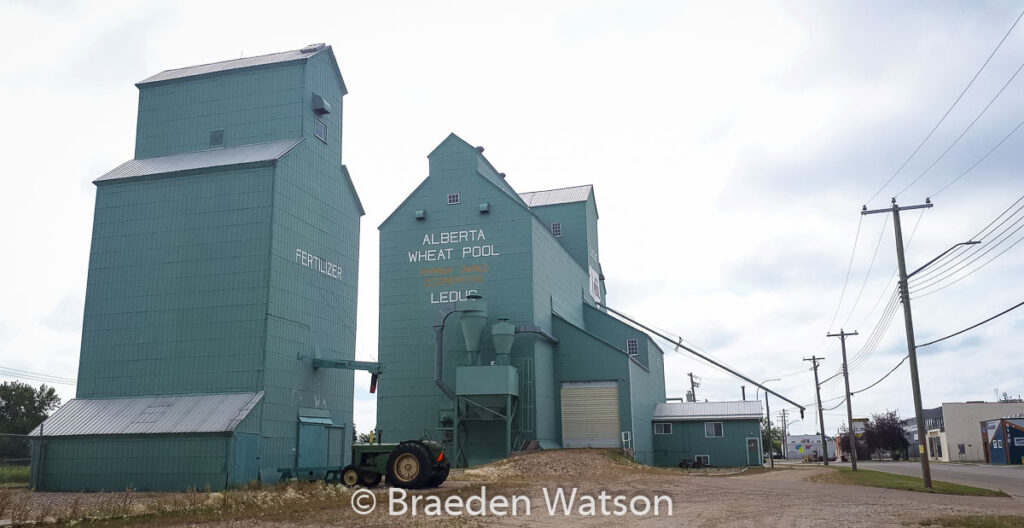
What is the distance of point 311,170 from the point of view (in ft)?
116

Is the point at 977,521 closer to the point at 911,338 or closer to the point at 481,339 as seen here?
the point at 911,338

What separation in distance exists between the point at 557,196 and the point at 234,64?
98.5 feet

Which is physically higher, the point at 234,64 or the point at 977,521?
the point at 234,64

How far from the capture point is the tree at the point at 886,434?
94.2 m

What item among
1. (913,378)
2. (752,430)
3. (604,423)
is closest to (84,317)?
(604,423)

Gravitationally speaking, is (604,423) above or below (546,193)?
below

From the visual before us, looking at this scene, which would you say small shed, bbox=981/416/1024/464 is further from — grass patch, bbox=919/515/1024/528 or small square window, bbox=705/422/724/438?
grass patch, bbox=919/515/1024/528

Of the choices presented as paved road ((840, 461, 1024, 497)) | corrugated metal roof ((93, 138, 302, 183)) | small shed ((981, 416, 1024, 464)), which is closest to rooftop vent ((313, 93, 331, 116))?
corrugated metal roof ((93, 138, 302, 183))

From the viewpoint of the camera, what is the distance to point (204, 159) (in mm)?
34219

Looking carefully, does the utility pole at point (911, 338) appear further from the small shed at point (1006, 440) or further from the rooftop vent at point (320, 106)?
the small shed at point (1006, 440)

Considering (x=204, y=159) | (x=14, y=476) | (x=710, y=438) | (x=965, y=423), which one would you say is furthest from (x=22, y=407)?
(x=965, y=423)

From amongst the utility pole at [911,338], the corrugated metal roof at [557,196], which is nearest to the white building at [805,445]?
the corrugated metal roof at [557,196]

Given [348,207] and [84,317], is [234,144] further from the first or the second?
[84,317]

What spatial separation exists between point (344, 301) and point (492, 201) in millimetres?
13347
